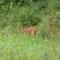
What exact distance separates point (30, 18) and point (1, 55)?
235 inches

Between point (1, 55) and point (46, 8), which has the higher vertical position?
point (1, 55)

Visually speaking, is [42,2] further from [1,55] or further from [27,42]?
[1,55]

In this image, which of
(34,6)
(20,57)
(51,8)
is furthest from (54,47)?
(34,6)

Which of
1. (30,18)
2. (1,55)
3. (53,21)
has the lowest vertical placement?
(30,18)

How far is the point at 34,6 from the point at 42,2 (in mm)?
559

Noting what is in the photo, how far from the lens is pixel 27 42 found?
7.12 metres

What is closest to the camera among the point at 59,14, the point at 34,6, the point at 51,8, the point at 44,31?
the point at 44,31

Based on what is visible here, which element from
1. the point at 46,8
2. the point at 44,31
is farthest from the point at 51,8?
the point at 44,31

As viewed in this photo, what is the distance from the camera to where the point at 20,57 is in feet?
15.2

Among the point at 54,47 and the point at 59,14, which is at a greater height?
the point at 54,47

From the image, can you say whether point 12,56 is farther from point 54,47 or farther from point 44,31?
point 44,31

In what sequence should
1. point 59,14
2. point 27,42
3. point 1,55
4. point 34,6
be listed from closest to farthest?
point 1,55 → point 27,42 → point 59,14 → point 34,6

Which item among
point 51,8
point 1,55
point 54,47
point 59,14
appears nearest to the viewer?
point 54,47

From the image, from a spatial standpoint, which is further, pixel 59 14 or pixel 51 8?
pixel 51 8
